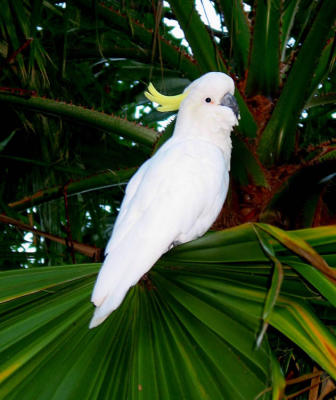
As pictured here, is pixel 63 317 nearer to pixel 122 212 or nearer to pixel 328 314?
pixel 328 314

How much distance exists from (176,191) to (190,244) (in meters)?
0.56

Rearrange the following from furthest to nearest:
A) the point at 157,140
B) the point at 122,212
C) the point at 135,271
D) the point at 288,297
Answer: the point at 157,140, the point at 122,212, the point at 135,271, the point at 288,297

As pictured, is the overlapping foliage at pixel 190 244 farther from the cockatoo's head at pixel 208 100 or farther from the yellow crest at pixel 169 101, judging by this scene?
the yellow crest at pixel 169 101

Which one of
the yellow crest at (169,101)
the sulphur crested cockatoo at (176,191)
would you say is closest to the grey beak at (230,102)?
the sulphur crested cockatoo at (176,191)

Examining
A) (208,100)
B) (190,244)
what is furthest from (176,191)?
(208,100)

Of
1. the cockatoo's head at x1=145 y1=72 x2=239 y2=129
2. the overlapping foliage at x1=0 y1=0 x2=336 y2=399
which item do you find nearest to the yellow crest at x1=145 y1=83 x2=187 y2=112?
the cockatoo's head at x1=145 y1=72 x2=239 y2=129

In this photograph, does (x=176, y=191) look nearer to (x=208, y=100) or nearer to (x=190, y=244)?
(x=190, y=244)

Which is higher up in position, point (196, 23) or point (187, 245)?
point (196, 23)

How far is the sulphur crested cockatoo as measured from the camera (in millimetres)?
1316

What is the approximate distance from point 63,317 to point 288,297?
495 mm

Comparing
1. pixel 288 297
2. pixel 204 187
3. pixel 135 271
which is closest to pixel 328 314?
pixel 288 297

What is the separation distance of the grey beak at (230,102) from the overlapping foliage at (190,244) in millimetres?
57

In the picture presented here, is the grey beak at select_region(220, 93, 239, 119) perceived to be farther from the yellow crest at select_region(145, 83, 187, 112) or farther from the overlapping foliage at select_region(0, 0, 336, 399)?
the yellow crest at select_region(145, 83, 187, 112)

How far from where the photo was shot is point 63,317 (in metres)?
1.16
